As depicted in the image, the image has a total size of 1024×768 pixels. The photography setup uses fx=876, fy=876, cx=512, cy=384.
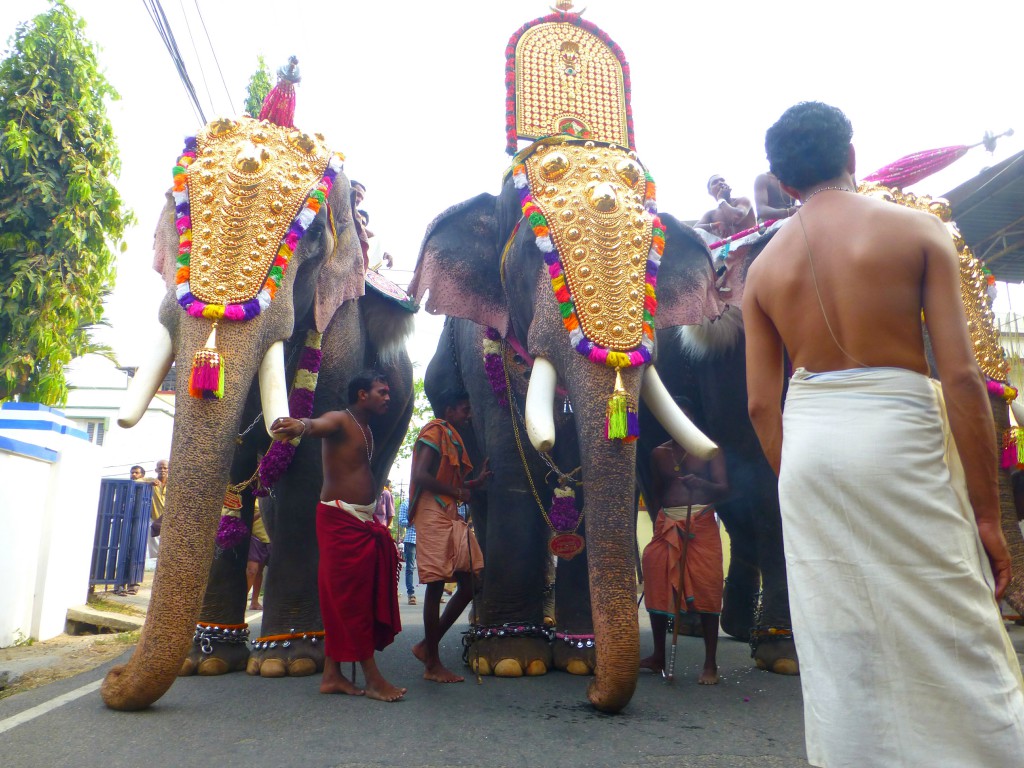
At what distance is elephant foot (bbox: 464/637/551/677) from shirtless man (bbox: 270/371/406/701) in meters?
0.55

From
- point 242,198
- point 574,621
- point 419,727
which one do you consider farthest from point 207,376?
point 574,621

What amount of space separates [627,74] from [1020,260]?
21.8 ft

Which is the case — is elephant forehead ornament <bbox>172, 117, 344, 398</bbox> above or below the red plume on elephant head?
below

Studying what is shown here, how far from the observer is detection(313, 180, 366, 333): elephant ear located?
184 inches

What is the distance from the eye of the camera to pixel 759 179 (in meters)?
5.95

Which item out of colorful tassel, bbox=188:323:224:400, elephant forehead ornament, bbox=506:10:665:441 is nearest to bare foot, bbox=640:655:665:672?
elephant forehead ornament, bbox=506:10:665:441

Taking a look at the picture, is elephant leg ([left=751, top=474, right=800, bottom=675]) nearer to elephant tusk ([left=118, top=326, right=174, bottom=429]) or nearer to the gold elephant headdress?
the gold elephant headdress

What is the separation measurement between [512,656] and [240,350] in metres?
2.04

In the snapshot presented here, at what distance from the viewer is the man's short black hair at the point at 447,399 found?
5.39 metres

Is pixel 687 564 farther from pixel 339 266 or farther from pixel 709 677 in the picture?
→ pixel 339 266

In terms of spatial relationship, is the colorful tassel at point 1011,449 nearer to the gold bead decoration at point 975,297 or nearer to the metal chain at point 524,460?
the gold bead decoration at point 975,297

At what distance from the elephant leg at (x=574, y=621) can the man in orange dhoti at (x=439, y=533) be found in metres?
0.47

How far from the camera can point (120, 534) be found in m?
9.47

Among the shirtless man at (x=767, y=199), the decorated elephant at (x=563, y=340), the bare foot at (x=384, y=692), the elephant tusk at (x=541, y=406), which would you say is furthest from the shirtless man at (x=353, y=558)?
the shirtless man at (x=767, y=199)
